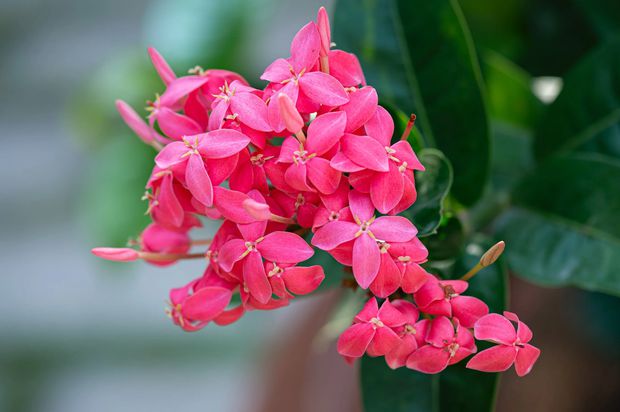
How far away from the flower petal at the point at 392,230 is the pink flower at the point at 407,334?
0.04 m

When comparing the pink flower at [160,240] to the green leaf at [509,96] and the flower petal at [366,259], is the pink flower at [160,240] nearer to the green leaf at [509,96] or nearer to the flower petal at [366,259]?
the flower petal at [366,259]

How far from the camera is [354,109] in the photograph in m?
0.37

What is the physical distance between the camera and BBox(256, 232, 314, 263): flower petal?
14.4 inches

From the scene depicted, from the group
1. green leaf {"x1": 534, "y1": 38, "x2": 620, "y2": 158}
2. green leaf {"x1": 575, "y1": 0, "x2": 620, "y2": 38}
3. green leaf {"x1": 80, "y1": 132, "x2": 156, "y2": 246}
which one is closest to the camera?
green leaf {"x1": 534, "y1": 38, "x2": 620, "y2": 158}

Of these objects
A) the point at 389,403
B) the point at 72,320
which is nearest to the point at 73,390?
the point at 72,320

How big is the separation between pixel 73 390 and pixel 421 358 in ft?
4.97

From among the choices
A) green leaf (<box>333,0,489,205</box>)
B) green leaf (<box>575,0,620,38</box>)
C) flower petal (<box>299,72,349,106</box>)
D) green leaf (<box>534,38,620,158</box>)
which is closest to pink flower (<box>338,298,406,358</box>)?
flower petal (<box>299,72,349,106</box>)

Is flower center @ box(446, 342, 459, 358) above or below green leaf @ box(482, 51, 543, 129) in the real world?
below

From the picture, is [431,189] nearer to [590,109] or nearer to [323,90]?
[323,90]

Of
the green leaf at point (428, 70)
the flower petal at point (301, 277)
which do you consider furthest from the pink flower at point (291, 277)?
the green leaf at point (428, 70)

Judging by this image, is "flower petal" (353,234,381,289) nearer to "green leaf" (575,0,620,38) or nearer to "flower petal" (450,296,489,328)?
"flower petal" (450,296,489,328)

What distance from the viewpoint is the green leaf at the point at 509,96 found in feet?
2.43

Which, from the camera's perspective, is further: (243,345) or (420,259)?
(243,345)

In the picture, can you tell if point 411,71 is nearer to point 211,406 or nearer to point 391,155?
point 391,155
